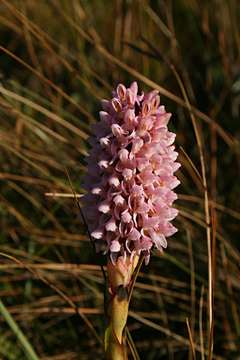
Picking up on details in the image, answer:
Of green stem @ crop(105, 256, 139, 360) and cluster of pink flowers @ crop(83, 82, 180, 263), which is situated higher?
cluster of pink flowers @ crop(83, 82, 180, 263)

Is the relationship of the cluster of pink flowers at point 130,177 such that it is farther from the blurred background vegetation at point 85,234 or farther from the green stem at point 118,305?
the blurred background vegetation at point 85,234

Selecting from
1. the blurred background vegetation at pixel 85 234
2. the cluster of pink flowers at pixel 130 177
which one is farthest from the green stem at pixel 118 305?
the blurred background vegetation at pixel 85 234

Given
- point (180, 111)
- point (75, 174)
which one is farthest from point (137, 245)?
point (180, 111)

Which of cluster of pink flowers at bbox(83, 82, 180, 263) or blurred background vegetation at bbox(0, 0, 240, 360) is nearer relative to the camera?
cluster of pink flowers at bbox(83, 82, 180, 263)

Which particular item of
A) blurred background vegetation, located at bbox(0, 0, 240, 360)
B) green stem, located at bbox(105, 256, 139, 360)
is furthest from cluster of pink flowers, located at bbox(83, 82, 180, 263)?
blurred background vegetation, located at bbox(0, 0, 240, 360)

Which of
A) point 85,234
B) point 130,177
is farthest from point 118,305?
point 85,234

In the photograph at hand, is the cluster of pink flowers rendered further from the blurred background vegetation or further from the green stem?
the blurred background vegetation

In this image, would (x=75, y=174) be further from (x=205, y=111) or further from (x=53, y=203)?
(x=205, y=111)

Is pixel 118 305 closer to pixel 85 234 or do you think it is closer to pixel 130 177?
pixel 130 177

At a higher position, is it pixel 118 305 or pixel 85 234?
pixel 85 234
